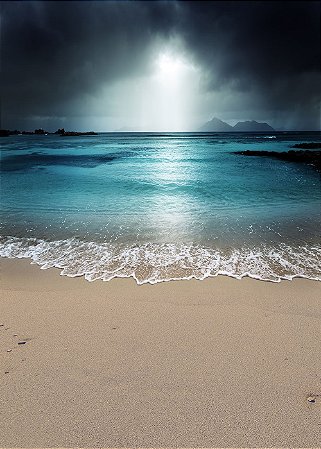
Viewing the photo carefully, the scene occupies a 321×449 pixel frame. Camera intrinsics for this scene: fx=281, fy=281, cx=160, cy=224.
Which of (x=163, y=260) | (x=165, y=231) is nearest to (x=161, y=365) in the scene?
(x=163, y=260)

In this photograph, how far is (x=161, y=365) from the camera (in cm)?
386

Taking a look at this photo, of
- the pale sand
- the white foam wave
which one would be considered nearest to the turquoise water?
the white foam wave

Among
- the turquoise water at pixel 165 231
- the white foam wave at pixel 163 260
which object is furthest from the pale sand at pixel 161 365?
the turquoise water at pixel 165 231

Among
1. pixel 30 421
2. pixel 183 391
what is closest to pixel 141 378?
pixel 183 391

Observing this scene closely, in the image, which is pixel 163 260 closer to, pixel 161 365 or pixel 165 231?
pixel 165 231

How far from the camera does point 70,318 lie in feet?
16.1

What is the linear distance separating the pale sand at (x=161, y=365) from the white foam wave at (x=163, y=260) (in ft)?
1.81

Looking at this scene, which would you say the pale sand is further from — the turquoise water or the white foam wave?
the turquoise water

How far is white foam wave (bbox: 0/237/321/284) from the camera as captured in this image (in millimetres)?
6453

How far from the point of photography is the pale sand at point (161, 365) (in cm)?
302

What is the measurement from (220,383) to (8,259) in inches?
Result: 246

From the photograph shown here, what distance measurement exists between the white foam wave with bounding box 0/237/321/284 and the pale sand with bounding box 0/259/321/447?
21.8 inches

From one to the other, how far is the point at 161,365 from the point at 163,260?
11.4 feet

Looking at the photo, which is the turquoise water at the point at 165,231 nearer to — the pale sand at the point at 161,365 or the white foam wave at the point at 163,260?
the white foam wave at the point at 163,260
